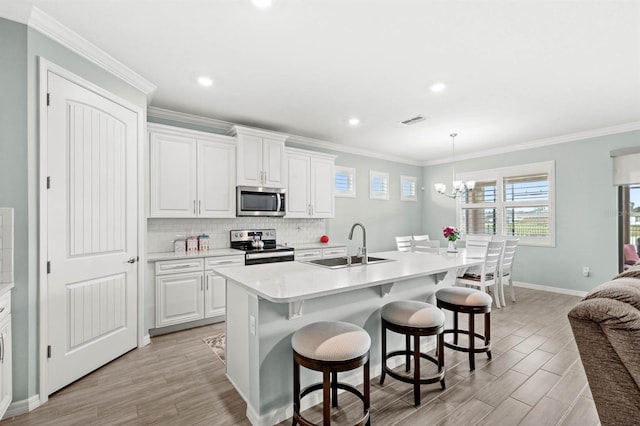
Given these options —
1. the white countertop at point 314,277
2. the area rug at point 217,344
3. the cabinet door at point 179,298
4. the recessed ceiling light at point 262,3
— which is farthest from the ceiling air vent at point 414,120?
the area rug at point 217,344

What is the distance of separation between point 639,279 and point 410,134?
4.22m

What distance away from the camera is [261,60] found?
2.78 meters

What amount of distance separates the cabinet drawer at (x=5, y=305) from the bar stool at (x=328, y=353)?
178 cm

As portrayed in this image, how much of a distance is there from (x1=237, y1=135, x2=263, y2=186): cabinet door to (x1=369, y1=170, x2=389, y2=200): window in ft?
9.20

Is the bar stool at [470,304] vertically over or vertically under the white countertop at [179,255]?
under

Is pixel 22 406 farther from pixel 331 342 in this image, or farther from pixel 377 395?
pixel 377 395

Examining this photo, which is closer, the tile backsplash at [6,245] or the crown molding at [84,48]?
the tile backsplash at [6,245]

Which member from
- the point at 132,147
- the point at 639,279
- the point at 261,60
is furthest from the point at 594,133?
the point at 132,147

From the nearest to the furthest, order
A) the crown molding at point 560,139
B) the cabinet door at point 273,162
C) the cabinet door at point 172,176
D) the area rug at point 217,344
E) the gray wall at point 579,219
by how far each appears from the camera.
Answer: the area rug at point 217,344
the cabinet door at point 172,176
the cabinet door at point 273,162
the crown molding at point 560,139
the gray wall at point 579,219

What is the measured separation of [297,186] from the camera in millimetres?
4930

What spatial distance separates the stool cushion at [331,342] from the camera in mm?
1670

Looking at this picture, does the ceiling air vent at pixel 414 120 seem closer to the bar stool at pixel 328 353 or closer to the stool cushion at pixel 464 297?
the stool cushion at pixel 464 297

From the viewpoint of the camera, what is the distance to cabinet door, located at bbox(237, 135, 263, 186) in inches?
166

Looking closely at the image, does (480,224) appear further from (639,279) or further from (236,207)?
(639,279)
